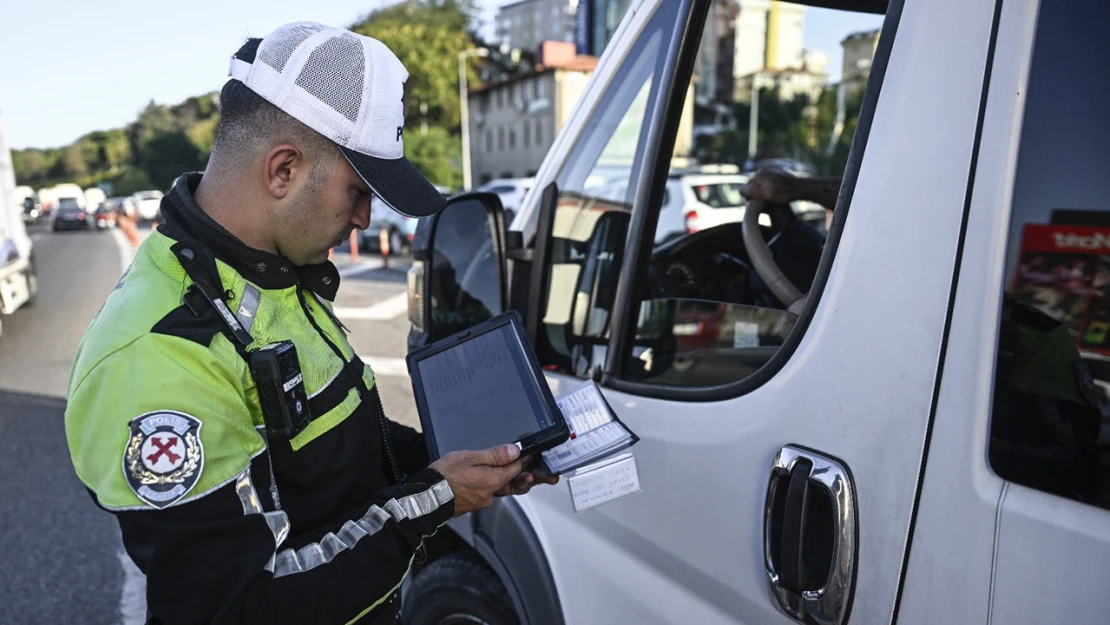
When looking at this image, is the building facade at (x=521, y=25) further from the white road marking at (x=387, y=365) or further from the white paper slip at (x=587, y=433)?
the white paper slip at (x=587, y=433)

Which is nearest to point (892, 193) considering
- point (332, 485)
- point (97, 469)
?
point (332, 485)

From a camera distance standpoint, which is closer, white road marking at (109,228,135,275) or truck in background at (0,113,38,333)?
truck in background at (0,113,38,333)

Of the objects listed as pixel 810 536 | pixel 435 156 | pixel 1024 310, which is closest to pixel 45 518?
pixel 810 536

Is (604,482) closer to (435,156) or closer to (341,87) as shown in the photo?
(341,87)

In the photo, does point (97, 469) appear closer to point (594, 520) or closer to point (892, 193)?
point (594, 520)

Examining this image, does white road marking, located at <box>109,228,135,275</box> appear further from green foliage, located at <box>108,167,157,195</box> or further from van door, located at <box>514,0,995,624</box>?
green foliage, located at <box>108,167,157,195</box>

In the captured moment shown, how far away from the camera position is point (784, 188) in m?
2.66

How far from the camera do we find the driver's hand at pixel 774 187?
2.62 m

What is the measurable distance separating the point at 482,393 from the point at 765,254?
3.76 ft

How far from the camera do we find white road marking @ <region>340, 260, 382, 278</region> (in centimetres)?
1467

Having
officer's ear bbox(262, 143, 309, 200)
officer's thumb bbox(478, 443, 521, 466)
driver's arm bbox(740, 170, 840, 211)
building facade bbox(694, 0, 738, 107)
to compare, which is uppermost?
building facade bbox(694, 0, 738, 107)

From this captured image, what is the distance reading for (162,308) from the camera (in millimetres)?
1177

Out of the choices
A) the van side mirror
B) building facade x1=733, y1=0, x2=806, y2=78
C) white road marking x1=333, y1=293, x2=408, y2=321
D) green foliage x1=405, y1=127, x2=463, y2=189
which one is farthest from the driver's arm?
green foliage x1=405, y1=127, x2=463, y2=189

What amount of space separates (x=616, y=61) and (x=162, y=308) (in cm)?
118
